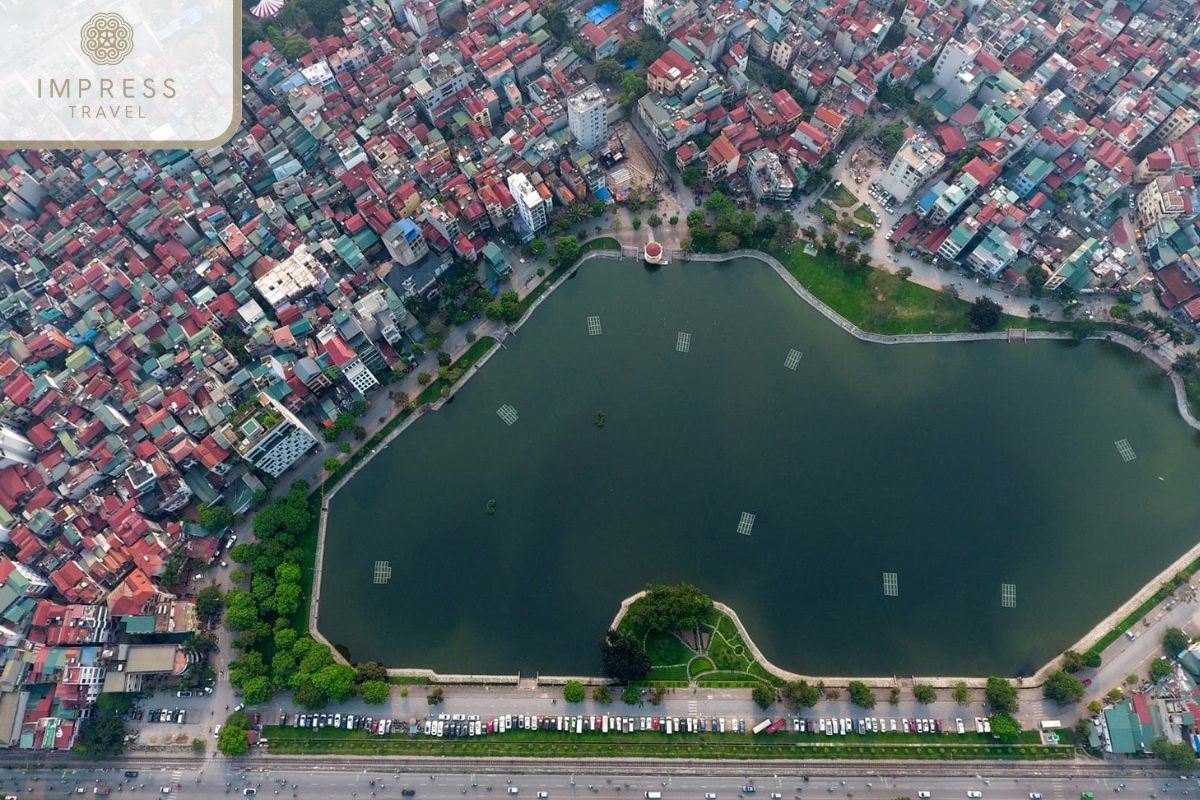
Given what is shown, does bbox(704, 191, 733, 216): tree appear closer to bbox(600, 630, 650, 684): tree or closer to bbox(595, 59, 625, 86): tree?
bbox(595, 59, 625, 86): tree

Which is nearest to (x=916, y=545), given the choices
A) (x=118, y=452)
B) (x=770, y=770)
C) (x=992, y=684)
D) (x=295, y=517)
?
(x=992, y=684)

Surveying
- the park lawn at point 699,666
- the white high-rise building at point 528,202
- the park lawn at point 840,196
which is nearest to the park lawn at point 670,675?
the park lawn at point 699,666

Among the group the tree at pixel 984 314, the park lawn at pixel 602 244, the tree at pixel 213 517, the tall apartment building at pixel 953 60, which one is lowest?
the tree at pixel 213 517

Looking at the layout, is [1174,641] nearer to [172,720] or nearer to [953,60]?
[953,60]

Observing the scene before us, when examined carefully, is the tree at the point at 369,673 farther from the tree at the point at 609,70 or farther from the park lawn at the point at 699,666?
Result: the tree at the point at 609,70

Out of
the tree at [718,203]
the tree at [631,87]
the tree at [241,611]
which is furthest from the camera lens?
the tree at [631,87]

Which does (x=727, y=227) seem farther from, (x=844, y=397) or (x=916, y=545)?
(x=916, y=545)

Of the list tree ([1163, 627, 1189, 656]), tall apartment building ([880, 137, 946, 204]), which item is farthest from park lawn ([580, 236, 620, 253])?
tree ([1163, 627, 1189, 656])
